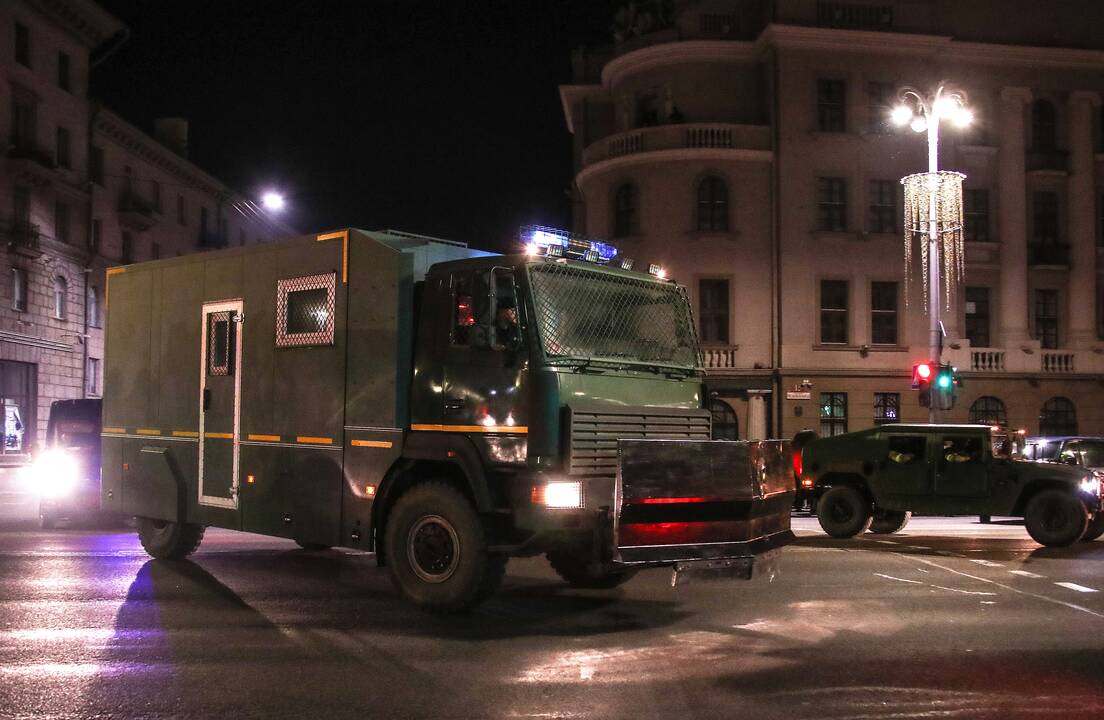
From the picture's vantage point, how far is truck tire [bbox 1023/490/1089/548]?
608 inches

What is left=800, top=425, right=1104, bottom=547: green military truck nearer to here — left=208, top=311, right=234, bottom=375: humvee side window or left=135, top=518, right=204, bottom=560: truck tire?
left=135, top=518, right=204, bottom=560: truck tire

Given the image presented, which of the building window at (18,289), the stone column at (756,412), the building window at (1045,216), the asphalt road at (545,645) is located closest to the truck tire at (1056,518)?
the asphalt road at (545,645)

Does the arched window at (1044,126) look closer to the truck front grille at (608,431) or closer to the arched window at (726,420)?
the arched window at (726,420)

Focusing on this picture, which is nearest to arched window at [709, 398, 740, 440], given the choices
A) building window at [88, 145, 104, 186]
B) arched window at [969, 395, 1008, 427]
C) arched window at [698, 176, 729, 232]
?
arched window at [698, 176, 729, 232]

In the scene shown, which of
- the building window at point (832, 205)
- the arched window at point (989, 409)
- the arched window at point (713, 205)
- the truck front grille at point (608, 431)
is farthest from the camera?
the arched window at point (989, 409)

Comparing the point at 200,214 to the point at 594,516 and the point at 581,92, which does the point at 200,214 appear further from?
the point at 594,516

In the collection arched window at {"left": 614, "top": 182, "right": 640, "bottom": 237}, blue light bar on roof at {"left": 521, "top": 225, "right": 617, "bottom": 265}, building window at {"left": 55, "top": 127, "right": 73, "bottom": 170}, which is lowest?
blue light bar on roof at {"left": 521, "top": 225, "right": 617, "bottom": 265}

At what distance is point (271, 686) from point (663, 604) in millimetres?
4200

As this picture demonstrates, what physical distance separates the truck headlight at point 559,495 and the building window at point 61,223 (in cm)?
4343

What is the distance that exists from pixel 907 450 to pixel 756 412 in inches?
689

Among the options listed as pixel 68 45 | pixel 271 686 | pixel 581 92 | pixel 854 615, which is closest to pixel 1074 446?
pixel 854 615

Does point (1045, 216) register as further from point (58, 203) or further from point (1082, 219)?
point (58, 203)

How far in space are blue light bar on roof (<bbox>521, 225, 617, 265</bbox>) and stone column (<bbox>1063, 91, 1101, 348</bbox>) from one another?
30360 mm

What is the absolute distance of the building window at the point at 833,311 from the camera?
34.8m
